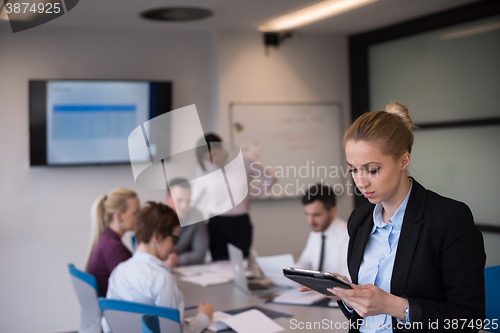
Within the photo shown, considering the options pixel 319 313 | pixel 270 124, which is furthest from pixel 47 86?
→ pixel 319 313

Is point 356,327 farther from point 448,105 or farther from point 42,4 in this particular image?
point 448,105

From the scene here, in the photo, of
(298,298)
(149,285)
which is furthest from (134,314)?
(298,298)

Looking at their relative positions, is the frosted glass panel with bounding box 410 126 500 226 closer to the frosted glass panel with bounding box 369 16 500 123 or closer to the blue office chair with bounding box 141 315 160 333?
the frosted glass panel with bounding box 369 16 500 123

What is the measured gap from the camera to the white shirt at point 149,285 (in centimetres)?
199

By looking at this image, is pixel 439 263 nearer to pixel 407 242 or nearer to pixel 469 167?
pixel 407 242

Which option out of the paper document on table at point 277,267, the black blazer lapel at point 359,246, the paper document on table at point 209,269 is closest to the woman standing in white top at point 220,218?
the paper document on table at point 209,269

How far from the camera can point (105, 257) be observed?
264cm

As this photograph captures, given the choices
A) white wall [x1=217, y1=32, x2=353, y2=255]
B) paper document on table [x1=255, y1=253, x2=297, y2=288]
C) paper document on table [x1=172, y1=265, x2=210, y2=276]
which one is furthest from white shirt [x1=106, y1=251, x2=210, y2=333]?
white wall [x1=217, y1=32, x2=353, y2=255]

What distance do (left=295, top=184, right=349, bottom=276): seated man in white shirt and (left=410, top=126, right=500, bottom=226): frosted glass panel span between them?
1.01 meters

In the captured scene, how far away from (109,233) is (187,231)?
889 mm

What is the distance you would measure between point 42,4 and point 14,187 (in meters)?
2.43

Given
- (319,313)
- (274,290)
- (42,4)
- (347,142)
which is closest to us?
(347,142)

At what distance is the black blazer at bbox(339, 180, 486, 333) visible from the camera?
1188 mm

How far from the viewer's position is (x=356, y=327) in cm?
146
